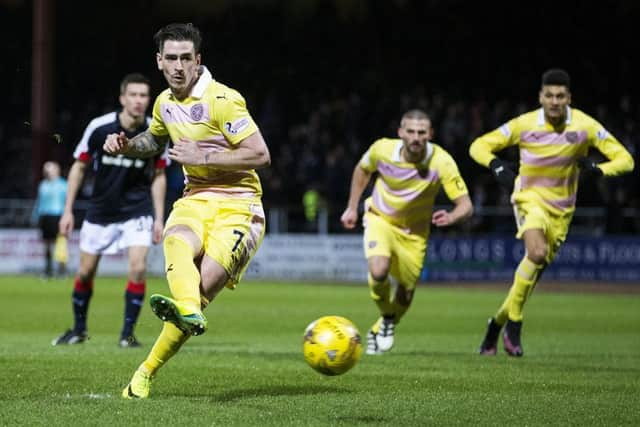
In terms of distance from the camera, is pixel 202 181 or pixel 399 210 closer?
pixel 202 181

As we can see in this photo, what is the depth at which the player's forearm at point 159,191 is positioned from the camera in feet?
41.5

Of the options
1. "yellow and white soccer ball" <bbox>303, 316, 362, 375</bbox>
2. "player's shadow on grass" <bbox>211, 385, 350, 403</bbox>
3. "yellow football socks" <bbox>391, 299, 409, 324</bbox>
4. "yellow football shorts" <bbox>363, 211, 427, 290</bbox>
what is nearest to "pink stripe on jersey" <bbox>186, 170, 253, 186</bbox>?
"yellow and white soccer ball" <bbox>303, 316, 362, 375</bbox>

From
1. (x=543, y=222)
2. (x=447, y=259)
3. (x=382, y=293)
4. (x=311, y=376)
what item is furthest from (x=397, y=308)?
(x=447, y=259)

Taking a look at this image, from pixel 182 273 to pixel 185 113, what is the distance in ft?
3.83

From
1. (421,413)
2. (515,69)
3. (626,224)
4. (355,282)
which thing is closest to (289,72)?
(515,69)

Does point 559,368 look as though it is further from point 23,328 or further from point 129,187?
point 23,328

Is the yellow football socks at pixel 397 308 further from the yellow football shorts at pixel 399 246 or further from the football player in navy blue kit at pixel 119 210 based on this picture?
the football player in navy blue kit at pixel 119 210

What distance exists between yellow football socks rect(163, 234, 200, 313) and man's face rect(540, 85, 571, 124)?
18.2ft

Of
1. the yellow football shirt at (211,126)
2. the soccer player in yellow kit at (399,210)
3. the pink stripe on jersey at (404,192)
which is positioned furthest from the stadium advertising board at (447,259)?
the yellow football shirt at (211,126)

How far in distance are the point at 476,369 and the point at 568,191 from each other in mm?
2761

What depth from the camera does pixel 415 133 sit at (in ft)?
40.0

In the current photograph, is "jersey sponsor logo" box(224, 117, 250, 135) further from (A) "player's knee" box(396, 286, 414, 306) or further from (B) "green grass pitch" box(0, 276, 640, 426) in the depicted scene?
(A) "player's knee" box(396, 286, 414, 306)

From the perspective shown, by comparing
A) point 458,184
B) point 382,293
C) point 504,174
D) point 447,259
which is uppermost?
point 504,174

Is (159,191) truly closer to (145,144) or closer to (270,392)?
(145,144)
